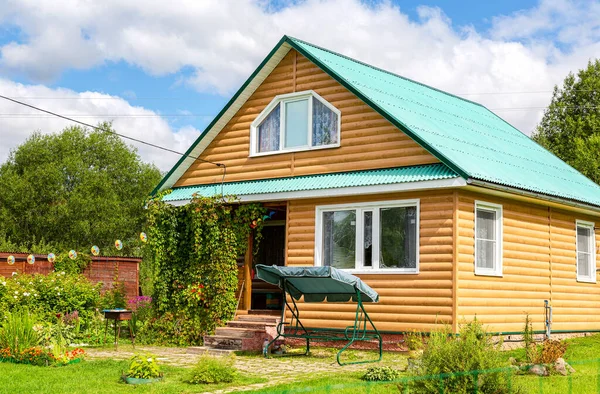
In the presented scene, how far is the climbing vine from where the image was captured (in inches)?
692

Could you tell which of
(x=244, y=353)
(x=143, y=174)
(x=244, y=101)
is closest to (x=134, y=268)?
(x=244, y=101)

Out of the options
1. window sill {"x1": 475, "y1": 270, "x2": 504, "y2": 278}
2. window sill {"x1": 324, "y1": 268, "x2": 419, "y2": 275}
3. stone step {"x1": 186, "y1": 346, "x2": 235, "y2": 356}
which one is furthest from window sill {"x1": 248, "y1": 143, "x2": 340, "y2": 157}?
stone step {"x1": 186, "y1": 346, "x2": 235, "y2": 356}

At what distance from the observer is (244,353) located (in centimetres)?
1571

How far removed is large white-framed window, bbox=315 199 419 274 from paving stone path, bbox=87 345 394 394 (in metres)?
2.06

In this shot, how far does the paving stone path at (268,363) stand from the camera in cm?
1175

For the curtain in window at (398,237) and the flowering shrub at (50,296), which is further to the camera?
the flowering shrub at (50,296)

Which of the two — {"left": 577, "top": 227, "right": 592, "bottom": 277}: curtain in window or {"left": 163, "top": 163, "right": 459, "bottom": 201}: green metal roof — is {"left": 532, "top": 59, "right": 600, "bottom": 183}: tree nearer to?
{"left": 577, "top": 227, "right": 592, "bottom": 277}: curtain in window

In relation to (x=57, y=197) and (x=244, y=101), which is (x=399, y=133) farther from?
(x=57, y=197)

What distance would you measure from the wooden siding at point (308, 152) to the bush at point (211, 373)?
615 cm

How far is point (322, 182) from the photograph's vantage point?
1650cm

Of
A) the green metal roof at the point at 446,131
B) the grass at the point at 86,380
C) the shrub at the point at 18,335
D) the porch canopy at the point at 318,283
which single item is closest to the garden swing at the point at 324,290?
the porch canopy at the point at 318,283

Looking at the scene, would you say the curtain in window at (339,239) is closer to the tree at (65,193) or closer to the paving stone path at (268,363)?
the paving stone path at (268,363)

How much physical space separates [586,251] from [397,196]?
22.7ft

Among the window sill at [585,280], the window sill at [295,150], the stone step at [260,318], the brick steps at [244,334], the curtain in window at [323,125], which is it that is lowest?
the brick steps at [244,334]
